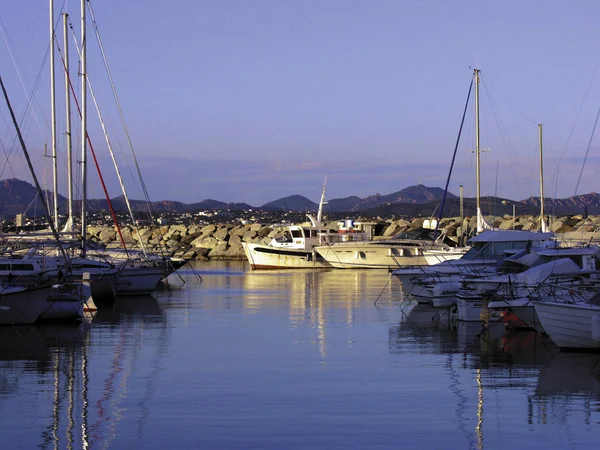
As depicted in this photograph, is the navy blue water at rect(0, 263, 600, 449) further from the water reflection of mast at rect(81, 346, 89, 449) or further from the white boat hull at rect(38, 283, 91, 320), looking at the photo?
the white boat hull at rect(38, 283, 91, 320)

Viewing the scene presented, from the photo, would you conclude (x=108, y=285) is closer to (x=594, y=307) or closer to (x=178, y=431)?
(x=594, y=307)

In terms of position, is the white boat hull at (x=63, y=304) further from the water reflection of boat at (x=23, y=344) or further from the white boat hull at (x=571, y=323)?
the white boat hull at (x=571, y=323)

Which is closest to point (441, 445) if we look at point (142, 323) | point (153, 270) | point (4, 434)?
point (4, 434)

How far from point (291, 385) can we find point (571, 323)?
625cm

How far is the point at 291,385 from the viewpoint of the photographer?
54.8 ft

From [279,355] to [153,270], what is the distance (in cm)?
1917

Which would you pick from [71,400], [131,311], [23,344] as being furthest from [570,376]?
[131,311]

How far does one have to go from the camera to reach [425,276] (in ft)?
109

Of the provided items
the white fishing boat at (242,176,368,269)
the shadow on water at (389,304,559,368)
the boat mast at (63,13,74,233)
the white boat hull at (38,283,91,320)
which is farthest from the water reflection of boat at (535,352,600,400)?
the white fishing boat at (242,176,368,269)

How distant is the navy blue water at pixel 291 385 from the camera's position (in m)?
12.9

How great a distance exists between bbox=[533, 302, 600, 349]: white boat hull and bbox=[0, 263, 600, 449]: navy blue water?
315 mm

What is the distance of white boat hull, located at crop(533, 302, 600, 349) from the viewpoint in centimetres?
1925

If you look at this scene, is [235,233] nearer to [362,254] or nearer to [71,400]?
[362,254]

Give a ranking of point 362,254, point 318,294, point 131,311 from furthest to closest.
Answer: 1. point 362,254
2. point 318,294
3. point 131,311
